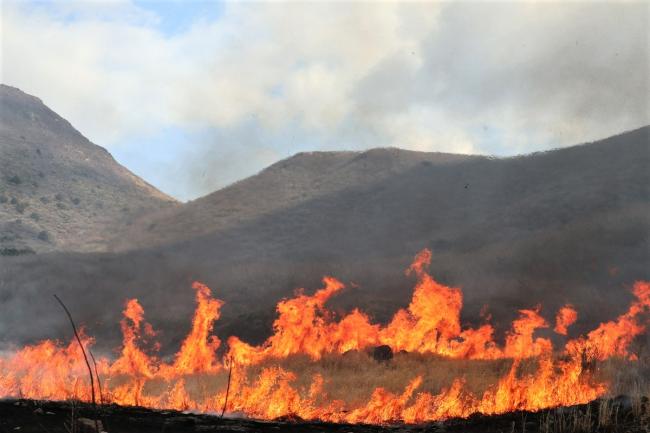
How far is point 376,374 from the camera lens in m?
21.4

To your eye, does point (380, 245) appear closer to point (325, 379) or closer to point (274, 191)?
point (274, 191)

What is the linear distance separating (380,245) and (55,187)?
39.7 m

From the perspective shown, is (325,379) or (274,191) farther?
(274,191)

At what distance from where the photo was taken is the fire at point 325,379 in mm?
16781

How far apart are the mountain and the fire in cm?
831

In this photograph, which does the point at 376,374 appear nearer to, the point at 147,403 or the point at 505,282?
the point at 147,403

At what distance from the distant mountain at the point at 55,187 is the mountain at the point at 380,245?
472 centimetres

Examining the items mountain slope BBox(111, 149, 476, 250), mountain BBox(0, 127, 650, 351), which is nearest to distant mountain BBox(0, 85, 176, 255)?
mountain slope BBox(111, 149, 476, 250)

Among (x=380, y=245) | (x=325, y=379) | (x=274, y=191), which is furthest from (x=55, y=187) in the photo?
(x=325, y=379)

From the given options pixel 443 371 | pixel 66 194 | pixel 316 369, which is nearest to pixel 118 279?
pixel 66 194

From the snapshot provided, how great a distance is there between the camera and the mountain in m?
41.6

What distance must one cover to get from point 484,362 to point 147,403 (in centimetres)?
1097

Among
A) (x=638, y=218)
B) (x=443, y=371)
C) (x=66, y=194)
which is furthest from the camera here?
(x=66, y=194)

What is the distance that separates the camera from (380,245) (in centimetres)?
6094
